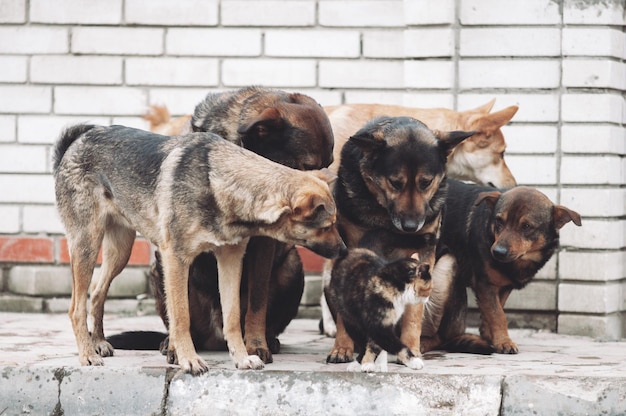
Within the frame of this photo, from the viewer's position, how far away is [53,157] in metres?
5.64

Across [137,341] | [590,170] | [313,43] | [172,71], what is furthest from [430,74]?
[137,341]

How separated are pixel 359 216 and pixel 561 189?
231cm

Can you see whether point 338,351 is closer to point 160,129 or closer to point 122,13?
point 160,129

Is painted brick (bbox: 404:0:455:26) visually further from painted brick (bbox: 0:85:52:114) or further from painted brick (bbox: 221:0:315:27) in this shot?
painted brick (bbox: 0:85:52:114)

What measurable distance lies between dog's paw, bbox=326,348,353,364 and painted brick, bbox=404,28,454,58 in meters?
2.96

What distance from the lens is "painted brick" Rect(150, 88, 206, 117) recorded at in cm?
801

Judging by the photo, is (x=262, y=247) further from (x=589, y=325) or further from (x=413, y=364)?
(x=589, y=325)

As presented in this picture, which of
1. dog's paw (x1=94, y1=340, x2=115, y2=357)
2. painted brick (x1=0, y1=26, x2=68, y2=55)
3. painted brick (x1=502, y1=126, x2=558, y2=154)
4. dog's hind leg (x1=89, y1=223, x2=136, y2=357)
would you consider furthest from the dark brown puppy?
painted brick (x1=0, y1=26, x2=68, y2=55)

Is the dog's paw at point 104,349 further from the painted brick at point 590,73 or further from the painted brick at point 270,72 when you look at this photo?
the painted brick at point 590,73

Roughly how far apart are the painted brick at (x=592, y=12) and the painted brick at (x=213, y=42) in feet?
8.26

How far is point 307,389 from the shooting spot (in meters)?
4.89

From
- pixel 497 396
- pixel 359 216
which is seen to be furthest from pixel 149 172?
pixel 497 396

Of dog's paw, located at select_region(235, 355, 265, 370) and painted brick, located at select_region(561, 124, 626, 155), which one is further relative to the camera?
painted brick, located at select_region(561, 124, 626, 155)

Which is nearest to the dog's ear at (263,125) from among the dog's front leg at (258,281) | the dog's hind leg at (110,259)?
the dog's front leg at (258,281)
